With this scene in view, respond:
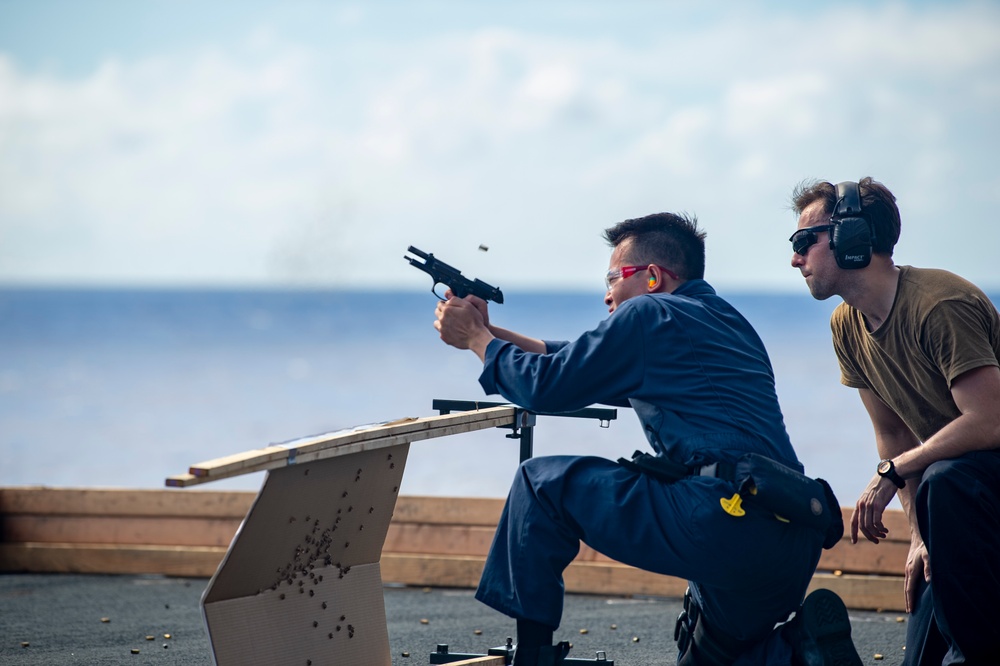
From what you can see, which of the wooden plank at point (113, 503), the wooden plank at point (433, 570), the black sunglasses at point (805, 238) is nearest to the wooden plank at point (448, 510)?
the wooden plank at point (433, 570)

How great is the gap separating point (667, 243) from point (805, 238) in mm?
420

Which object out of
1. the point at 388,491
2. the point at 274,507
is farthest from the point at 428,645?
the point at 274,507

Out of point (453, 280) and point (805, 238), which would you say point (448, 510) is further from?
point (805, 238)

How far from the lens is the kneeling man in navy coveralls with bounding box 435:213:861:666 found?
8.44ft

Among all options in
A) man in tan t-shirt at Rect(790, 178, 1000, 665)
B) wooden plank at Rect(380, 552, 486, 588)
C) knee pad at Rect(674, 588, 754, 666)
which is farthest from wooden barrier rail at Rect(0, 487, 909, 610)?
knee pad at Rect(674, 588, 754, 666)

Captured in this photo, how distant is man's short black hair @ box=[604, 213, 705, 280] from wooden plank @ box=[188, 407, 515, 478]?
0.63 meters

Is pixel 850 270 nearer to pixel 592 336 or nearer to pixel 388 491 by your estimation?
pixel 592 336

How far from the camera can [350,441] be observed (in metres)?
2.49

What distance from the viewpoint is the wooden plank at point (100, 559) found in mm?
5043

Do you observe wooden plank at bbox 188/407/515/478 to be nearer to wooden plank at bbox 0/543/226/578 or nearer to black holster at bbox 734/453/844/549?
black holster at bbox 734/453/844/549

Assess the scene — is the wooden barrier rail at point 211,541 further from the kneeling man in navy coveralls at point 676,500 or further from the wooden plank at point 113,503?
the kneeling man in navy coveralls at point 676,500

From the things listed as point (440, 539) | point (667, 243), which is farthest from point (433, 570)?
point (667, 243)

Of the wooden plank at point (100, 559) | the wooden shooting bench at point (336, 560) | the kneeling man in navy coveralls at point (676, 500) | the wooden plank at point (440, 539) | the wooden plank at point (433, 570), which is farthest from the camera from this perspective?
the wooden plank at point (100, 559)

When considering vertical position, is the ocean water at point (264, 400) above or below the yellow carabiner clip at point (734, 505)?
above
